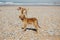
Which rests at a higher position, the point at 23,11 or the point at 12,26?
the point at 23,11

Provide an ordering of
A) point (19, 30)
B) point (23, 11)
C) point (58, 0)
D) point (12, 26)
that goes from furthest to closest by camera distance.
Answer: point (58, 0) < point (12, 26) < point (19, 30) < point (23, 11)

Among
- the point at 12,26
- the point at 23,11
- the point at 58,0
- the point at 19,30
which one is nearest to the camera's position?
the point at 23,11

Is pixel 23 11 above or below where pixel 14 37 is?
above

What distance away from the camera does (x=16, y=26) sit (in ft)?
6.81

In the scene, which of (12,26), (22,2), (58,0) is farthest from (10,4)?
(12,26)

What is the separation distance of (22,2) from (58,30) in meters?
2.17

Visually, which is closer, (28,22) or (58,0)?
(28,22)

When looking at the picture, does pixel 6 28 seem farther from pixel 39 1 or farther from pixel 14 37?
pixel 39 1

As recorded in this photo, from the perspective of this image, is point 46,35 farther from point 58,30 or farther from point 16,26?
point 16,26

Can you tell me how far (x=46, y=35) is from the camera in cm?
175

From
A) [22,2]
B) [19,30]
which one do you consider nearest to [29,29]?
[19,30]

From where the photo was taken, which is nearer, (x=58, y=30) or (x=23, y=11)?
(x=23, y=11)

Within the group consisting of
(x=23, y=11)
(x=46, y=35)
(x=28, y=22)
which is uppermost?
(x=23, y=11)

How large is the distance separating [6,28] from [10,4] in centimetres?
203
